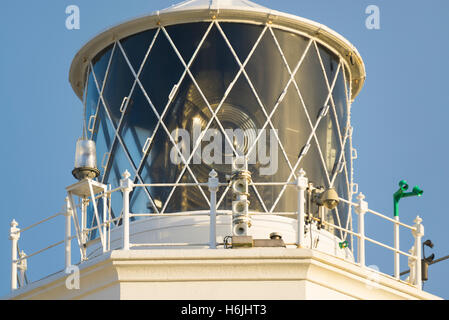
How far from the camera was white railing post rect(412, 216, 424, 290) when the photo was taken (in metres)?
16.4

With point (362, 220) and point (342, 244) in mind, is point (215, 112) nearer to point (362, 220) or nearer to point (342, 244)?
point (342, 244)

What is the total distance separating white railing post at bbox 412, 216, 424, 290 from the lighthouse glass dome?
1.77m

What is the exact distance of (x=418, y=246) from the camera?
1659 cm

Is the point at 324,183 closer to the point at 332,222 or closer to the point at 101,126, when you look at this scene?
the point at 332,222

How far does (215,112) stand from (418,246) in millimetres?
3269
